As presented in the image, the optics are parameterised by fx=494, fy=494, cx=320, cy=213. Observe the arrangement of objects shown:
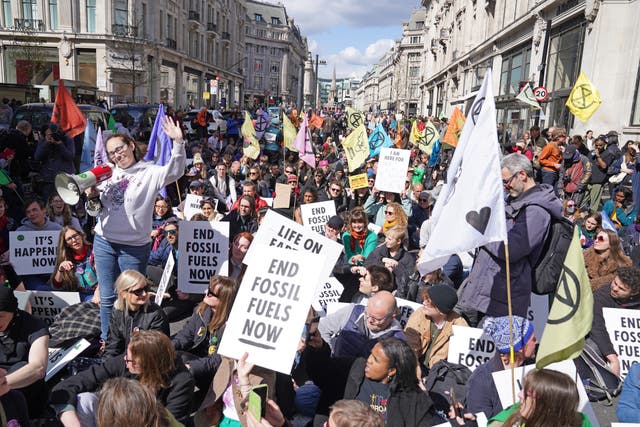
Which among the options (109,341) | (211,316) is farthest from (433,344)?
(109,341)

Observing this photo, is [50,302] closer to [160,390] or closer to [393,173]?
[160,390]

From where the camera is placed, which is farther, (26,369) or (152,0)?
(152,0)

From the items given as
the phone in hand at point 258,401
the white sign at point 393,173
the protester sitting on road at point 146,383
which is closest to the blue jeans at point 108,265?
the protester sitting on road at point 146,383

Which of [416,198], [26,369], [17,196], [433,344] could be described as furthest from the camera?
[416,198]

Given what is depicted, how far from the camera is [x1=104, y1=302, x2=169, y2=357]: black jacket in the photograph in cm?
404

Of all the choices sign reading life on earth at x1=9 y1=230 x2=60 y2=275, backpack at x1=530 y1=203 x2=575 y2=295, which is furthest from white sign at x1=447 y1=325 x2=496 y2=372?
sign reading life on earth at x1=9 y1=230 x2=60 y2=275

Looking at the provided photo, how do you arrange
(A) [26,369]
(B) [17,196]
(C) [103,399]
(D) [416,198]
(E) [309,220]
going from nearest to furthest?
(C) [103,399] < (A) [26,369] < (E) [309,220] < (B) [17,196] < (D) [416,198]

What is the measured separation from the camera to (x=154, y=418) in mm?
2594

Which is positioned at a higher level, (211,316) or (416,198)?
(416,198)

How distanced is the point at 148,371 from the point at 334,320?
1874mm

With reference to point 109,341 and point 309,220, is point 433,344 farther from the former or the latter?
point 309,220

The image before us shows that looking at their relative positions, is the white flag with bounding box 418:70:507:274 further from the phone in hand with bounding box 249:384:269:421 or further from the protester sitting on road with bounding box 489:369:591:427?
the phone in hand with bounding box 249:384:269:421

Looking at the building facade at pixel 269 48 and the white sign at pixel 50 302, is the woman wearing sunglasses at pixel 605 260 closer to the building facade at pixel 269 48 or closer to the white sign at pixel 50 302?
the white sign at pixel 50 302

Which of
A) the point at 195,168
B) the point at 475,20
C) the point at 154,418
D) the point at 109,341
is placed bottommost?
the point at 109,341
